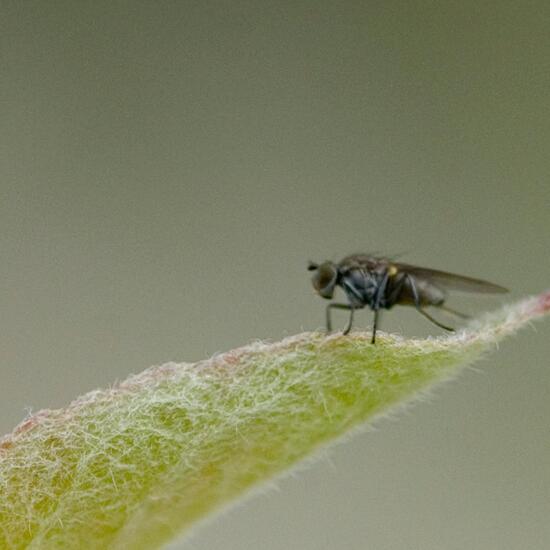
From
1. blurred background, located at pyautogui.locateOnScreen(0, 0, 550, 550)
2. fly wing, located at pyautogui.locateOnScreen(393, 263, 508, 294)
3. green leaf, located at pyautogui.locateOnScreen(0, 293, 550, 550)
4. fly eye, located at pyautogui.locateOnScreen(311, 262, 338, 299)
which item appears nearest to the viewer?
green leaf, located at pyautogui.locateOnScreen(0, 293, 550, 550)

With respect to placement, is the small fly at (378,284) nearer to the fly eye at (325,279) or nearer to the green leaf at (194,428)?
the fly eye at (325,279)

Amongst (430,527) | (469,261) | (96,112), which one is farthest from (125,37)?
(430,527)

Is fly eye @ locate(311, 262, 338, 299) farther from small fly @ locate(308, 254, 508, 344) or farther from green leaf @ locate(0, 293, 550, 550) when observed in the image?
green leaf @ locate(0, 293, 550, 550)

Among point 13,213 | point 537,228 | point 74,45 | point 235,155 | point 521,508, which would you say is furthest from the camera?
point 74,45

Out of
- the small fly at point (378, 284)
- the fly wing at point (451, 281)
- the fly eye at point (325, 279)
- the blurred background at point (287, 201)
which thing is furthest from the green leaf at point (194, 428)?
the blurred background at point (287, 201)

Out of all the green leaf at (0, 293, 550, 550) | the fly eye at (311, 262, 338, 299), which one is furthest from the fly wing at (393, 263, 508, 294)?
the green leaf at (0, 293, 550, 550)

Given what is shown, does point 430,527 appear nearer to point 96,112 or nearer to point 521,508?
point 521,508
